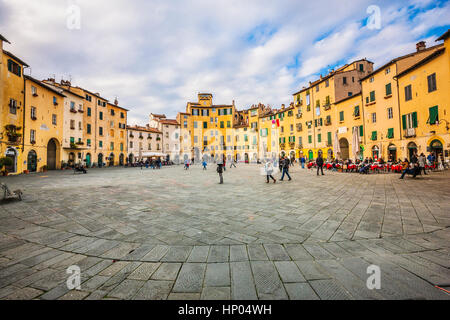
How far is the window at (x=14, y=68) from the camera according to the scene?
640 inches

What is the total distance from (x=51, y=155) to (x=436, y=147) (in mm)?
40303

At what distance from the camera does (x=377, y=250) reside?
8.47 ft

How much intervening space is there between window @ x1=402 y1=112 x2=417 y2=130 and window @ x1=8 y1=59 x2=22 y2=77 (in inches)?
1462

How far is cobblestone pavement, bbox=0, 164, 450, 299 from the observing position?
181 centimetres

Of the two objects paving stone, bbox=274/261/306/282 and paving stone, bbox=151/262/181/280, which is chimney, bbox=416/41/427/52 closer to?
paving stone, bbox=274/261/306/282

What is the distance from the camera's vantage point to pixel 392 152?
18.4 metres

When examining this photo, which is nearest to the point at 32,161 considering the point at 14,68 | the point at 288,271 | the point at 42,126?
the point at 42,126

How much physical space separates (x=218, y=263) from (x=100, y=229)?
8.59 feet

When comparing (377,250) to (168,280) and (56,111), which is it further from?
(56,111)

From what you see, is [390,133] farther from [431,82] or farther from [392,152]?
[431,82]

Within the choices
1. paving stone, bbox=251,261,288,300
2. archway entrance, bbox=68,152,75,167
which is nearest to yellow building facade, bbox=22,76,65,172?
archway entrance, bbox=68,152,75,167

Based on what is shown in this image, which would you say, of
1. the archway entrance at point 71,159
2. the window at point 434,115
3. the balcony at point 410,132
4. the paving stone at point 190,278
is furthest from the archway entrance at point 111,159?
the window at point 434,115

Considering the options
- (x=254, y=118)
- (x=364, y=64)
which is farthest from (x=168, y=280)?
(x=254, y=118)
